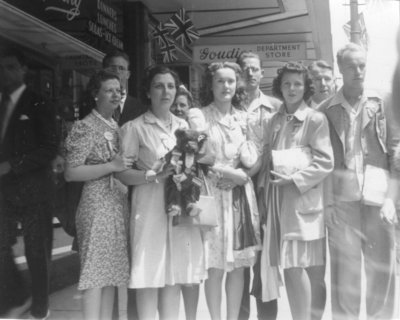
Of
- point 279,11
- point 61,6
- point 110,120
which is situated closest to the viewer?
point 110,120

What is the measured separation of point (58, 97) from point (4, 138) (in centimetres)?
168

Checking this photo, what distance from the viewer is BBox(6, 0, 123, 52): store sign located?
5.81 meters

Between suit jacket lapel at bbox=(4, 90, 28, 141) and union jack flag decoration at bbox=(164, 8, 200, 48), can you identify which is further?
union jack flag decoration at bbox=(164, 8, 200, 48)

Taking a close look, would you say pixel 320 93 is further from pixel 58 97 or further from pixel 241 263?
pixel 58 97

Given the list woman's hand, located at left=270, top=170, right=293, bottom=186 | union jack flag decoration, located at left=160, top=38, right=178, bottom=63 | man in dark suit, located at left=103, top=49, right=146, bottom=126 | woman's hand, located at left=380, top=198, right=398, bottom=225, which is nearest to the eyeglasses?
man in dark suit, located at left=103, top=49, right=146, bottom=126

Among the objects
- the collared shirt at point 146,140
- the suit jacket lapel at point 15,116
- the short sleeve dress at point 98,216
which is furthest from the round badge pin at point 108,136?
the suit jacket lapel at point 15,116

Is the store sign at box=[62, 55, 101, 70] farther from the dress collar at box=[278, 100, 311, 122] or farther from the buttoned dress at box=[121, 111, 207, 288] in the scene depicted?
the dress collar at box=[278, 100, 311, 122]

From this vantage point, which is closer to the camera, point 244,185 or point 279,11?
point 244,185

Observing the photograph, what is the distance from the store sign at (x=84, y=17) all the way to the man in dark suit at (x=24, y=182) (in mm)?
947

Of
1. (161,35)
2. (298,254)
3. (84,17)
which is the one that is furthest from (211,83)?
(161,35)

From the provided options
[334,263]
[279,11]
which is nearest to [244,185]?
[334,263]

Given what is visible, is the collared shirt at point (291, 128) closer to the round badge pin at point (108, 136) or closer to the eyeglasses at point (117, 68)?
the round badge pin at point (108, 136)

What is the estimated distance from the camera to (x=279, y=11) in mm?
8367

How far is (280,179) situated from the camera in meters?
4.02
